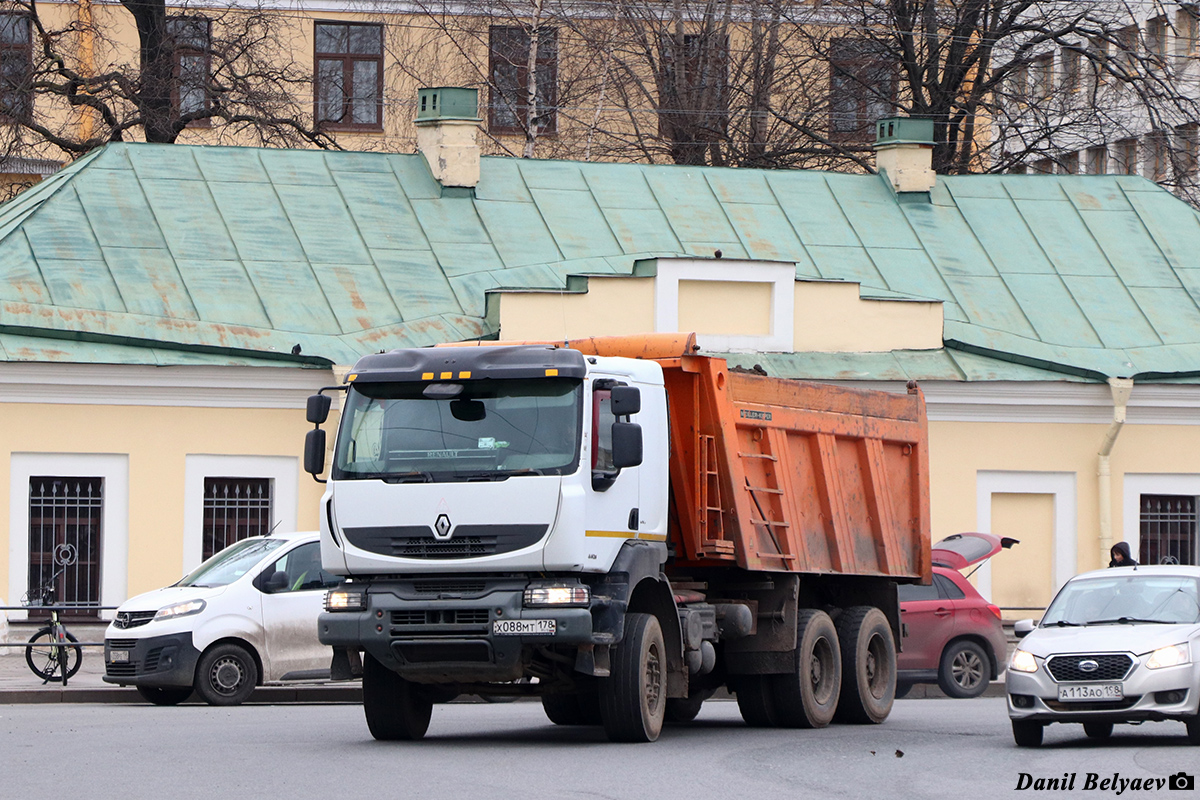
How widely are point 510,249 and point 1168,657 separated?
1582cm

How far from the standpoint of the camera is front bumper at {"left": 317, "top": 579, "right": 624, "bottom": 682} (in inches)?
509

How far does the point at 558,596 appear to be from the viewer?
42.5ft

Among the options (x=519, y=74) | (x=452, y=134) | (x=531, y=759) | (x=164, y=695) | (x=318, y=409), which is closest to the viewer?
(x=531, y=759)

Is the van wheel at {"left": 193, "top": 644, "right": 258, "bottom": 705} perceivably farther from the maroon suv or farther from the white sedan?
the white sedan

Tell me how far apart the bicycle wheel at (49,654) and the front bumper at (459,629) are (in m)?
6.98

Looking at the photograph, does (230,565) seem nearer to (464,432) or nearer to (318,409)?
(318,409)

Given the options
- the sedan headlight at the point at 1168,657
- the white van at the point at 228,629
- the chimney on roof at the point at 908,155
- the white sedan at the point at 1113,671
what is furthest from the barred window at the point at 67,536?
the sedan headlight at the point at 1168,657

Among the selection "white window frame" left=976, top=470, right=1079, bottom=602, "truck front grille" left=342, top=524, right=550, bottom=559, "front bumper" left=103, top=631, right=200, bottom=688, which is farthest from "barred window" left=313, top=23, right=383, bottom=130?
"truck front grille" left=342, top=524, right=550, bottom=559

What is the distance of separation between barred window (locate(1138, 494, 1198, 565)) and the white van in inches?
514

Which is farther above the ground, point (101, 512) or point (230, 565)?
point (101, 512)

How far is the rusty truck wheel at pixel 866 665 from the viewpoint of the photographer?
16328 millimetres

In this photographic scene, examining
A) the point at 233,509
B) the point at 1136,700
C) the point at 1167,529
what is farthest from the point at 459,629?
the point at 1167,529

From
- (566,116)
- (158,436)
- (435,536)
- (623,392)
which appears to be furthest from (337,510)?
(566,116)

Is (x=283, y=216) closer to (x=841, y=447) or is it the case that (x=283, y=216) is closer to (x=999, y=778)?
(x=841, y=447)
